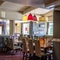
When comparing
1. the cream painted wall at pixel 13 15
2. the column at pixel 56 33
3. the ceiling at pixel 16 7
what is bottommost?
the column at pixel 56 33

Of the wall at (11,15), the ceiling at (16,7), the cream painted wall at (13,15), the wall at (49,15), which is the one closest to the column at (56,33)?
the ceiling at (16,7)

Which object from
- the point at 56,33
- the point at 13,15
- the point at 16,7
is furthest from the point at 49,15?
the point at 56,33

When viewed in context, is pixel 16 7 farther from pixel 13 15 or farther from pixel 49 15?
pixel 49 15

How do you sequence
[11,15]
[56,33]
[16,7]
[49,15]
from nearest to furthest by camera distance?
[56,33]
[16,7]
[11,15]
[49,15]

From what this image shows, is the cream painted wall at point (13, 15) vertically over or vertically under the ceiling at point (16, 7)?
under

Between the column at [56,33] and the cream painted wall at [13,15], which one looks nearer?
the column at [56,33]

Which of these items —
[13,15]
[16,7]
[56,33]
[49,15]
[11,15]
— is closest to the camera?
[56,33]

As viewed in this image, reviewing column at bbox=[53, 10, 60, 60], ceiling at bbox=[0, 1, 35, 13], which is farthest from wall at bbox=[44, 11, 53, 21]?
column at bbox=[53, 10, 60, 60]

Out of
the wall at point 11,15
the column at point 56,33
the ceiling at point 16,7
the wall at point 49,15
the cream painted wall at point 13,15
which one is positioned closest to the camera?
the column at point 56,33

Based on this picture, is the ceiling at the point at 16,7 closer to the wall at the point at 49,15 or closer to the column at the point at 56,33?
the wall at the point at 49,15

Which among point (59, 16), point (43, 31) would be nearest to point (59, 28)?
point (59, 16)

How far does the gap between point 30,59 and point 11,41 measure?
82.6 inches

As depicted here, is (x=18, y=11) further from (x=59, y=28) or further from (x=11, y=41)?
(x=59, y=28)

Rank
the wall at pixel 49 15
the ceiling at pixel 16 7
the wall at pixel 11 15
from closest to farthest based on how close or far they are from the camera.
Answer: the ceiling at pixel 16 7, the wall at pixel 11 15, the wall at pixel 49 15
